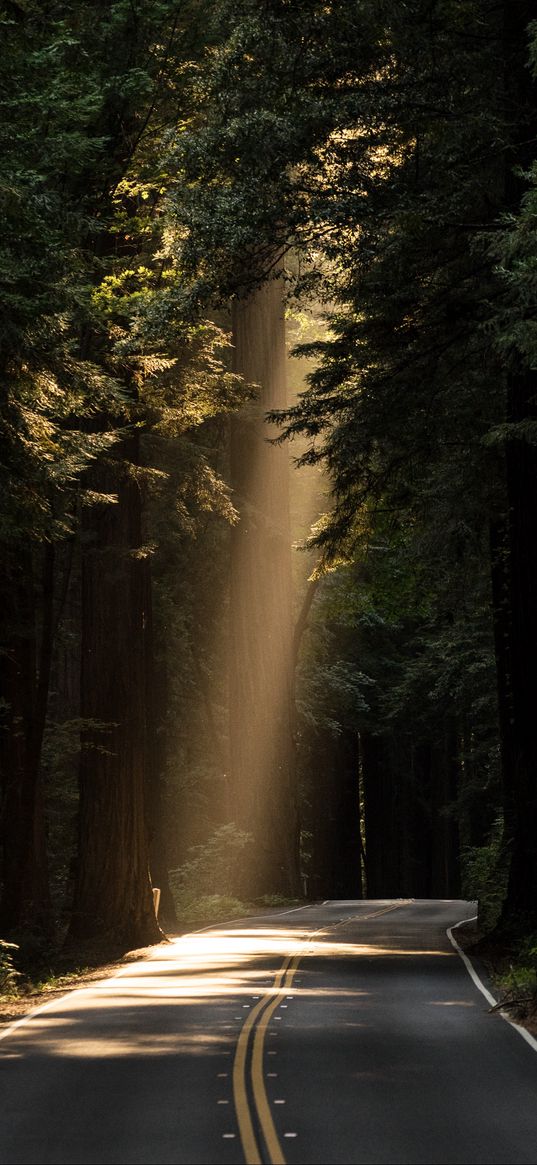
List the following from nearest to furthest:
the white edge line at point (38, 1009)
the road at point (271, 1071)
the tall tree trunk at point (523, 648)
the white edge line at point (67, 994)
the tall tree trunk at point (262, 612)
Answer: the road at point (271, 1071) → the white edge line at point (38, 1009) → the white edge line at point (67, 994) → the tall tree trunk at point (523, 648) → the tall tree trunk at point (262, 612)

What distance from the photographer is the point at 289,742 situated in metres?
38.6

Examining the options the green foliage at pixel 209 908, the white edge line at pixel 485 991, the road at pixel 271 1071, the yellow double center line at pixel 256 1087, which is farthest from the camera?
the green foliage at pixel 209 908

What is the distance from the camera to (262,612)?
37281mm

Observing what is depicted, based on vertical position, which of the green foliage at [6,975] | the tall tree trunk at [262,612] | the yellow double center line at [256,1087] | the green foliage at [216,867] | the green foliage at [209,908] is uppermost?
the tall tree trunk at [262,612]

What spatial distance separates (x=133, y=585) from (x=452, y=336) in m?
7.30

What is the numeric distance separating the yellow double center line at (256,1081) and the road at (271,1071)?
0.03 metres

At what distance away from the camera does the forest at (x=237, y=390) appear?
60.6ft

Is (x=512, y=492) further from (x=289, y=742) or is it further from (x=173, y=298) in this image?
(x=289, y=742)

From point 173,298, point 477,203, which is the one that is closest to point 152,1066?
point 173,298

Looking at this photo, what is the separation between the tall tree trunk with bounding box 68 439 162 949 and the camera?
25656mm

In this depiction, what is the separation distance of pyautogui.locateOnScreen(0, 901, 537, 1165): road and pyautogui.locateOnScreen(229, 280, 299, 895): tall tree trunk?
49.2 feet

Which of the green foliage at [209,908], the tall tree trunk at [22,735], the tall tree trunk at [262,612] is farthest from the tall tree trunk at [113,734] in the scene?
the green foliage at [209,908]

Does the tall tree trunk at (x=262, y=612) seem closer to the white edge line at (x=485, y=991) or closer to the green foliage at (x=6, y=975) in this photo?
the white edge line at (x=485, y=991)

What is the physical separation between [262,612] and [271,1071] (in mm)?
23783
